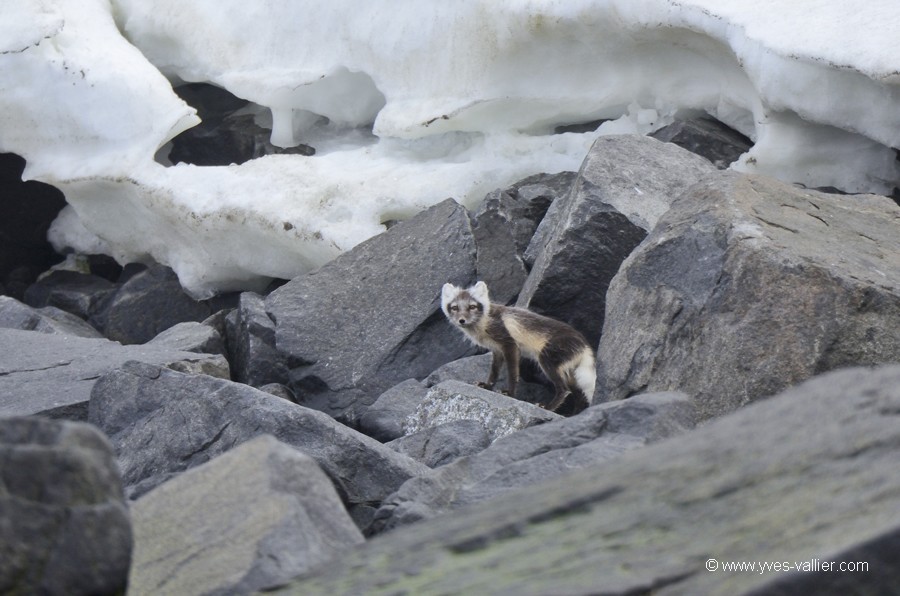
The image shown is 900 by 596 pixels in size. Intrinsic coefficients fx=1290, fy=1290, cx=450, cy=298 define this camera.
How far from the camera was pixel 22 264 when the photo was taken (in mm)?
13086

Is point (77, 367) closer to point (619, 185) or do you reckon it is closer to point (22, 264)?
point (619, 185)

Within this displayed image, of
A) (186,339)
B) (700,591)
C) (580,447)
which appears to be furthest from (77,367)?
(700,591)

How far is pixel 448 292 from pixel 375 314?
2.07 ft

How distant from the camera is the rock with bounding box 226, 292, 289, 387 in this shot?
930 centimetres

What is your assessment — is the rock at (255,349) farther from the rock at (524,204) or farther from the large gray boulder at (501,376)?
the rock at (524,204)

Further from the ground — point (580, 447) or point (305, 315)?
point (580, 447)

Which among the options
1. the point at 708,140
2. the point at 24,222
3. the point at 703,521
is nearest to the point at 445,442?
the point at 703,521

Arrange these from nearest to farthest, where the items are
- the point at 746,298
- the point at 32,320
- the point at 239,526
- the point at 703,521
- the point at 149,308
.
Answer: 1. the point at 703,521
2. the point at 239,526
3. the point at 746,298
4. the point at 32,320
5. the point at 149,308

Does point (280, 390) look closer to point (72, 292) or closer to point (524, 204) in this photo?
point (524, 204)

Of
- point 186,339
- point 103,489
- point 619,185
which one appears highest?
point 103,489

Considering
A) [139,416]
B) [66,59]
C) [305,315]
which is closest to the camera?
[139,416]

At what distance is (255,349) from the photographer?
941 centimetres

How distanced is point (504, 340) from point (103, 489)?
5648mm

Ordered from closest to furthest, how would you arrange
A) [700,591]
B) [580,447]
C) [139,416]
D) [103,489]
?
1. [700,591]
2. [103,489]
3. [580,447]
4. [139,416]
